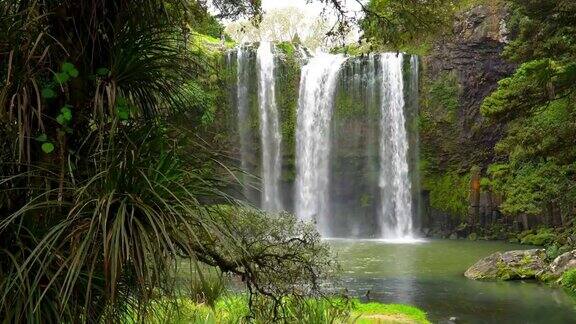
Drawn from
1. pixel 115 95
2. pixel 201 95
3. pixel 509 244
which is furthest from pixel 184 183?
pixel 509 244

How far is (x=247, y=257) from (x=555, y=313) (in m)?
9.30

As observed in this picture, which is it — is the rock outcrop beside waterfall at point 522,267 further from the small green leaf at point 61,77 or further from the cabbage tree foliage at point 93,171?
the small green leaf at point 61,77

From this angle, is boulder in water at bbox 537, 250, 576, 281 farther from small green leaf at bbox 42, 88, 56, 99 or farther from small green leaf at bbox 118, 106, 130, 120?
small green leaf at bbox 42, 88, 56, 99

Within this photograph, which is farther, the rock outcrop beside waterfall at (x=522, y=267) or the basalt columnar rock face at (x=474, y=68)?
the basalt columnar rock face at (x=474, y=68)

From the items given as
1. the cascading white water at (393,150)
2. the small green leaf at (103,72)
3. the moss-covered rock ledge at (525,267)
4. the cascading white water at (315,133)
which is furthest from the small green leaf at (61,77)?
the cascading white water at (315,133)

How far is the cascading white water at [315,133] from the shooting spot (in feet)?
94.4

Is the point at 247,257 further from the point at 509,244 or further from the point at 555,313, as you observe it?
the point at 509,244

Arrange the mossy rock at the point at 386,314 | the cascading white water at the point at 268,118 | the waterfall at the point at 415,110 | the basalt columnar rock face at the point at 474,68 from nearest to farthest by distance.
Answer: the mossy rock at the point at 386,314
the basalt columnar rock face at the point at 474,68
the waterfall at the point at 415,110
the cascading white water at the point at 268,118

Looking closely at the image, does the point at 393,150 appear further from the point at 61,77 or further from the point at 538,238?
the point at 61,77

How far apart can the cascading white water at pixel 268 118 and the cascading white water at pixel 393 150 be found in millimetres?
5275

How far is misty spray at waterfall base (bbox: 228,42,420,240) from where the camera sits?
92.7 feet

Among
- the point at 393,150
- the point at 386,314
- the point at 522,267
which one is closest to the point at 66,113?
the point at 386,314

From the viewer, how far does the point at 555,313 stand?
1015 centimetres

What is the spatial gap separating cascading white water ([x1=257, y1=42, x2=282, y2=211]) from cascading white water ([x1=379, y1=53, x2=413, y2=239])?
5.28 meters
